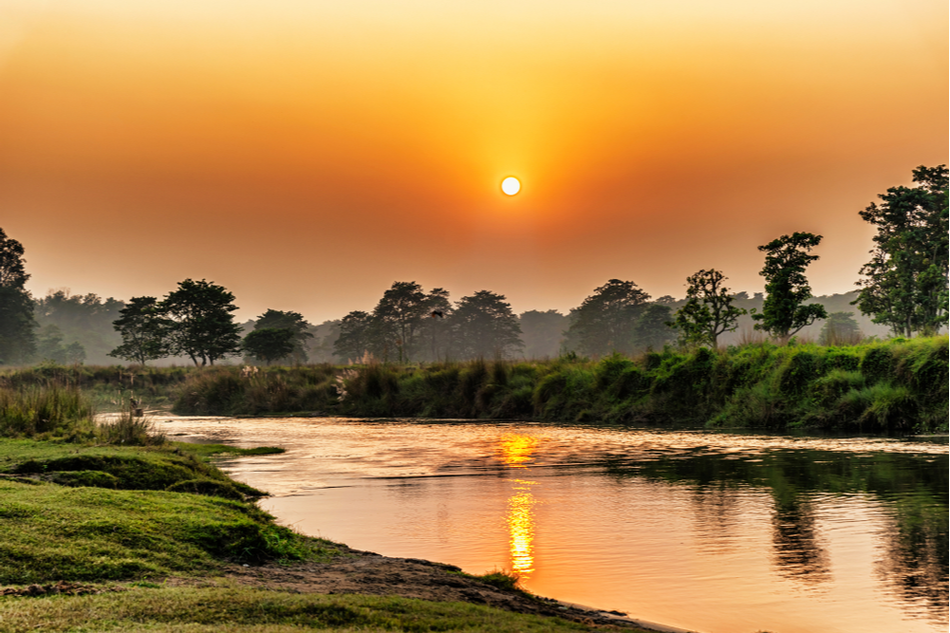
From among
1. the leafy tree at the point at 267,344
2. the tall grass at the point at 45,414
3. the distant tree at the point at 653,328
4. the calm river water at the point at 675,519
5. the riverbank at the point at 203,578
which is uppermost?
the distant tree at the point at 653,328

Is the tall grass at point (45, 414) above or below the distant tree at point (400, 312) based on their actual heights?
below

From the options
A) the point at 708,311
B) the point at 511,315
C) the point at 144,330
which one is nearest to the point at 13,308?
the point at 144,330

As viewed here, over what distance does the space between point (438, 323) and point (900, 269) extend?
75.8 m

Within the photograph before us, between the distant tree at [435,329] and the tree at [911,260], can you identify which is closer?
the tree at [911,260]

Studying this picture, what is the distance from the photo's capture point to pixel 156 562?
A: 17.7 feet

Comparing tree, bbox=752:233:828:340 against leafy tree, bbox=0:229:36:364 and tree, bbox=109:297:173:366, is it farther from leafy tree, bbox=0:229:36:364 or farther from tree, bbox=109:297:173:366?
leafy tree, bbox=0:229:36:364

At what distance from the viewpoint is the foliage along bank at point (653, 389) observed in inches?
726

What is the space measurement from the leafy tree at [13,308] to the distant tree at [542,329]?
78264mm

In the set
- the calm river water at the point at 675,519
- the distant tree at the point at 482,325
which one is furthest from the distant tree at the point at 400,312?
the calm river water at the point at 675,519

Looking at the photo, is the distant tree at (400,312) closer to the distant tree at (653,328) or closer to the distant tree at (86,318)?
the distant tree at (653,328)

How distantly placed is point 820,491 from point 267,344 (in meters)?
65.6

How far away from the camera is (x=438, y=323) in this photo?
351ft

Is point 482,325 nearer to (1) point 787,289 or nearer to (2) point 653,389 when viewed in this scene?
(1) point 787,289

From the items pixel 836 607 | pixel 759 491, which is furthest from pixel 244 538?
pixel 759 491
